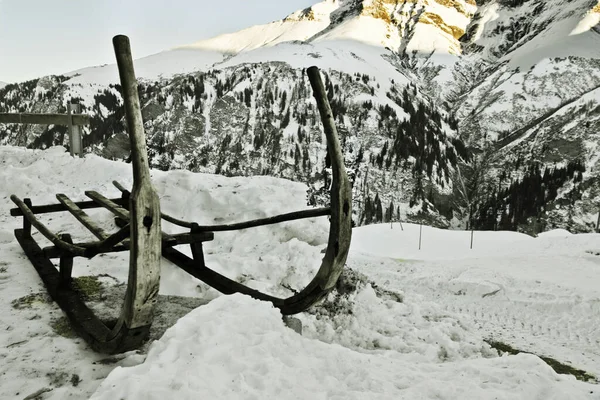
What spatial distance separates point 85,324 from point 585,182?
403ft

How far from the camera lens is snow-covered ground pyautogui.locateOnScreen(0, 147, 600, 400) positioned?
Result: 96.6 inches

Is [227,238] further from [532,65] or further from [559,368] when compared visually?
[532,65]

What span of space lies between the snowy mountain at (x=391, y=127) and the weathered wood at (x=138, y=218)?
78.6 metres

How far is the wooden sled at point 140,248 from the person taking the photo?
7.66 feet

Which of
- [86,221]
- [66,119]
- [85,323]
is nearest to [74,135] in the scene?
[66,119]

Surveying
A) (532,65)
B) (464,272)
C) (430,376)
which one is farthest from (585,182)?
(430,376)

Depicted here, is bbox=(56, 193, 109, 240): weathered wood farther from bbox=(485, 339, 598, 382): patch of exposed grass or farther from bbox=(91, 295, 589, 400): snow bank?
bbox=(485, 339, 598, 382): patch of exposed grass

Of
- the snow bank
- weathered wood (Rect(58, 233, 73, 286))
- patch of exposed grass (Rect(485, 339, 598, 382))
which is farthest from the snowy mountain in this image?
the snow bank

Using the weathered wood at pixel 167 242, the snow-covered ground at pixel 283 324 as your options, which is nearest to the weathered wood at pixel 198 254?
the weathered wood at pixel 167 242

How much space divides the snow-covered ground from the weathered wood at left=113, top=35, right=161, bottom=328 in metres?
0.42

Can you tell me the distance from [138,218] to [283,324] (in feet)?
5.07

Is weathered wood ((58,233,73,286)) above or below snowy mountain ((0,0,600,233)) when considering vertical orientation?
below

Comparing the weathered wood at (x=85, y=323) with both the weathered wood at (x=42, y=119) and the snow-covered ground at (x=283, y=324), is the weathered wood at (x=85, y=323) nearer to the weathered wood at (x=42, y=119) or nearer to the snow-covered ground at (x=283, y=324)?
the snow-covered ground at (x=283, y=324)

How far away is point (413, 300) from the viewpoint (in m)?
6.10
